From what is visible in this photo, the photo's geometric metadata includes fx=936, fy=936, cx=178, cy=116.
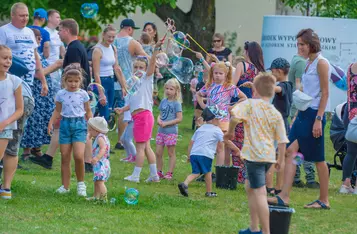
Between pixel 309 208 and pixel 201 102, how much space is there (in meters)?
3.08

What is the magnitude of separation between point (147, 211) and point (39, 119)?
14.6ft

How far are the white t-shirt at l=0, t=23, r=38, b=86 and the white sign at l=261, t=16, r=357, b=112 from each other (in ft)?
32.2

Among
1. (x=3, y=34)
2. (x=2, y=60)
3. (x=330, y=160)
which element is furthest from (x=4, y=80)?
(x=330, y=160)

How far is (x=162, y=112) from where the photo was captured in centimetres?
1244

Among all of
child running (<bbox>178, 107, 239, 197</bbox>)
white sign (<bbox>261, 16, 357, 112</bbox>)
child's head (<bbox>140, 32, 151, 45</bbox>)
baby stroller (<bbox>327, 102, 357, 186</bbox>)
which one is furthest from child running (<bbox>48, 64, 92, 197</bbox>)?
white sign (<bbox>261, 16, 357, 112</bbox>)

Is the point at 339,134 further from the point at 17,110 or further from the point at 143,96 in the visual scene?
the point at 17,110

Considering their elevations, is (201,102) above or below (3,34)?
below

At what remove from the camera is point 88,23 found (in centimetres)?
2630

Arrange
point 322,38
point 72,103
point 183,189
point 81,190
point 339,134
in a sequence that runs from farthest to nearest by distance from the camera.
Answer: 1. point 322,38
2. point 339,134
3. point 183,189
4. point 72,103
5. point 81,190

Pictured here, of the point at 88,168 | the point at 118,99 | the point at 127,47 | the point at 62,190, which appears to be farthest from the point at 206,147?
the point at 118,99

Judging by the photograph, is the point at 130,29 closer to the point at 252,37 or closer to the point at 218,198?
the point at 218,198

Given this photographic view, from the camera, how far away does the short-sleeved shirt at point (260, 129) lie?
26.6 feet

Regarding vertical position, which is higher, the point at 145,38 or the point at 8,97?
the point at 145,38

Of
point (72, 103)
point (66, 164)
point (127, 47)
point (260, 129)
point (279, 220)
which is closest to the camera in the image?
point (279, 220)
